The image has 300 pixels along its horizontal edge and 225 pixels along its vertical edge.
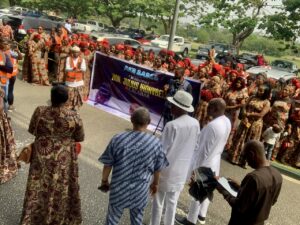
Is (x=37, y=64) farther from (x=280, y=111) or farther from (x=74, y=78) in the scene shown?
(x=280, y=111)

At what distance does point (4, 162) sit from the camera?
17.8 feet

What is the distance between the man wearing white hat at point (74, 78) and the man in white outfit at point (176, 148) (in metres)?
4.15

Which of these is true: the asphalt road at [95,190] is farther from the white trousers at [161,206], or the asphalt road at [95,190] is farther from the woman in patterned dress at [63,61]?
the woman in patterned dress at [63,61]

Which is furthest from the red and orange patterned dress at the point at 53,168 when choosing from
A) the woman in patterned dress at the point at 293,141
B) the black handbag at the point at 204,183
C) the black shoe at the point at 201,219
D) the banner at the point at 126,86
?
the woman in patterned dress at the point at 293,141

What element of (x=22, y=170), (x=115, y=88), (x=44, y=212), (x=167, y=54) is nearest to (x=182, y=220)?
(x=44, y=212)

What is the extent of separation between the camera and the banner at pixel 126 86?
29.9 feet

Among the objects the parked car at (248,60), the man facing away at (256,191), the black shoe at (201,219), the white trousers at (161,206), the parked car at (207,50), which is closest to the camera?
the man facing away at (256,191)

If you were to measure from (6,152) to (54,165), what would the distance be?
170cm

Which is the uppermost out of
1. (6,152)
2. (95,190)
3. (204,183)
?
(204,183)

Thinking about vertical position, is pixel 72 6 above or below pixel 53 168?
below

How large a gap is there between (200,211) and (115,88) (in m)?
5.75

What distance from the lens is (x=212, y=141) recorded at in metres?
4.55

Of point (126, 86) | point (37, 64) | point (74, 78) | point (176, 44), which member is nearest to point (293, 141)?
point (126, 86)

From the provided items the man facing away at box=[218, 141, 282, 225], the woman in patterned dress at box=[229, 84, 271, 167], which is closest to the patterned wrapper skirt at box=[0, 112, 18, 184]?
the man facing away at box=[218, 141, 282, 225]
